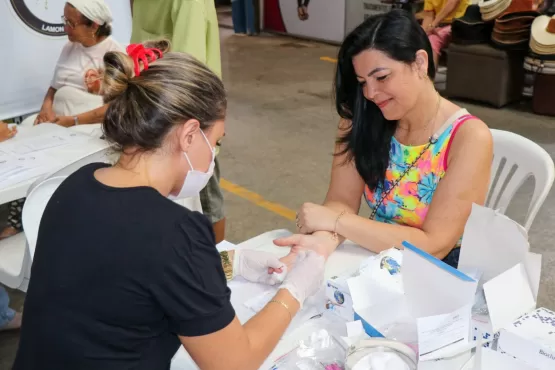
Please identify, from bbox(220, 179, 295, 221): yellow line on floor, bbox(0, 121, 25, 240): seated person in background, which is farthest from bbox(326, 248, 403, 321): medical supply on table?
bbox(220, 179, 295, 221): yellow line on floor

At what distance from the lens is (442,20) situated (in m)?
5.64

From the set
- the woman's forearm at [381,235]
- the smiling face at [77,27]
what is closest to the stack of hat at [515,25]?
the smiling face at [77,27]

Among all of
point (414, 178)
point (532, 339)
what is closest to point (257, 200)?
point (414, 178)

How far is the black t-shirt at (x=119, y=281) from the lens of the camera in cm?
100

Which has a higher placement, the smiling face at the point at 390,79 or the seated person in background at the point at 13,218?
the smiling face at the point at 390,79

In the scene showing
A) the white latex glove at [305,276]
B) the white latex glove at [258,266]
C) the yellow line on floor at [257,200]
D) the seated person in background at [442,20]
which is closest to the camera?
the white latex glove at [305,276]

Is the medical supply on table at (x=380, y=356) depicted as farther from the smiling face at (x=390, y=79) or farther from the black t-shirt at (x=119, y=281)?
the smiling face at (x=390, y=79)

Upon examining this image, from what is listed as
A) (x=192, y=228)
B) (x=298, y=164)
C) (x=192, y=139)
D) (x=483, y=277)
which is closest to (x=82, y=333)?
(x=192, y=228)

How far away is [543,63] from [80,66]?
3.48 metres

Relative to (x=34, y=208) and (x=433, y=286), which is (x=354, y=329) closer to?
(x=433, y=286)

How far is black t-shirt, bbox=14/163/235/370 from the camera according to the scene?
1.00 meters

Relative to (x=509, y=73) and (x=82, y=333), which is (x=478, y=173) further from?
(x=509, y=73)

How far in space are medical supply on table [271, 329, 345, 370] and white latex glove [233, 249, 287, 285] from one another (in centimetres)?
24

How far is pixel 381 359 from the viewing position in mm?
1059
